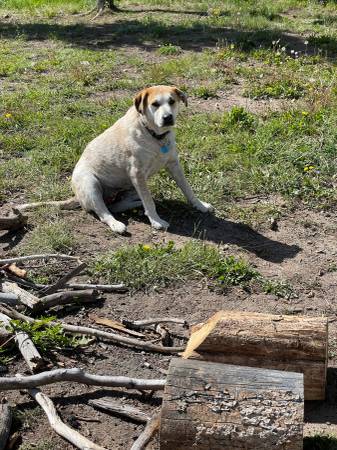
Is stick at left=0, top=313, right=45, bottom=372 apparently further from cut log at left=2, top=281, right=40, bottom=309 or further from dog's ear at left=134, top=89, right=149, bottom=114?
dog's ear at left=134, top=89, right=149, bottom=114

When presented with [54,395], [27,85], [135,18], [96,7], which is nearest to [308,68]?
[27,85]

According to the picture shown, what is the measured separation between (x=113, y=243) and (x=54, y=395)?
2146 millimetres

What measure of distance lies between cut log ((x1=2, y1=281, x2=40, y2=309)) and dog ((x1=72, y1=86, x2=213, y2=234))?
1606 millimetres

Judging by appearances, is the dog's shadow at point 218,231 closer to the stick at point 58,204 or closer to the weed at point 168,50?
the stick at point 58,204

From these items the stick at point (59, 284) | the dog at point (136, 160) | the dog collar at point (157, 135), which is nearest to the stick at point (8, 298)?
the stick at point (59, 284)

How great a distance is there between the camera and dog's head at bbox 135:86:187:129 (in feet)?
20.5

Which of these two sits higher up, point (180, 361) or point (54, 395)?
point (180, 361)

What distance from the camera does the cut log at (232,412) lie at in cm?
337

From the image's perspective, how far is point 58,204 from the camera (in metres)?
6.77

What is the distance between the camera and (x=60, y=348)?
15.1 ft

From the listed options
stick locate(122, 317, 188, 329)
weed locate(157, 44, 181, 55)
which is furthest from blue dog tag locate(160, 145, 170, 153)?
weed locate(157, 44, 181, 55)


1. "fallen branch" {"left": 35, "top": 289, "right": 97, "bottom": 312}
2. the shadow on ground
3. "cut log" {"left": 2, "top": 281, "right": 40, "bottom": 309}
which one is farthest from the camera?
the shadow on ground

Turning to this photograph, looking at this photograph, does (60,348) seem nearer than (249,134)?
Yes

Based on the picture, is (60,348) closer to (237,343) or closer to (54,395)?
(54,395)
